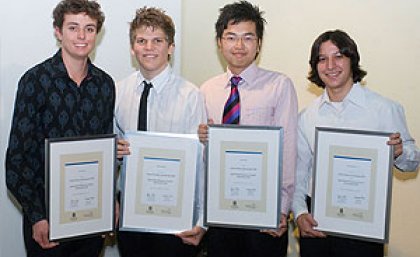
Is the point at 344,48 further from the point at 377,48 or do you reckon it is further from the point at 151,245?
the point at 151,245

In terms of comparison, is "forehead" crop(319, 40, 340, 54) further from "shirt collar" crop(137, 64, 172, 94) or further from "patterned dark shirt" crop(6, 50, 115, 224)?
"patterned dark shirt" crop(6, 50, 115, 224)

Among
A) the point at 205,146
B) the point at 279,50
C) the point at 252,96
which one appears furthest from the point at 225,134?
the point at 279,50

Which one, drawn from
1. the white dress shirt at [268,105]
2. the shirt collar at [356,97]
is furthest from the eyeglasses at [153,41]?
the shirt collar at [356,97]

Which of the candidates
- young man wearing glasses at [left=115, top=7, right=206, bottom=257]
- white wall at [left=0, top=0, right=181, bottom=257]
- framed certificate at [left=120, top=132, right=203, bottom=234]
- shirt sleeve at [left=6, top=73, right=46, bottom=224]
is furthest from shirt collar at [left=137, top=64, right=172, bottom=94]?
white wall at [left=0, top=0, right=181, bottom=257]

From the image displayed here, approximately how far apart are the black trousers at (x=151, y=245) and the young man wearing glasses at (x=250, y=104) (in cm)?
15

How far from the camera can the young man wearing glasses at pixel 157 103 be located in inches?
97.4

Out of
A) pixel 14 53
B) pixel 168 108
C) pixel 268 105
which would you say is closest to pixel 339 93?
pixel 268 105

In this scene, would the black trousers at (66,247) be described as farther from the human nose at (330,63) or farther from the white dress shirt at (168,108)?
the human nose at (330,63)

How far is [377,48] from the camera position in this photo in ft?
9.69

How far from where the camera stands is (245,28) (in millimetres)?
2512

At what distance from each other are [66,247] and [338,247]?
3.96ft

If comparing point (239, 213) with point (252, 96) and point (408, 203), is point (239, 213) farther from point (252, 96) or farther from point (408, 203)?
point (408, 203)

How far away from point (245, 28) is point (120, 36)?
1.03 metres

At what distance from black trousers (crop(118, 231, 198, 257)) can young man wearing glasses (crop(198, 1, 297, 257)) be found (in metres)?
0.15
